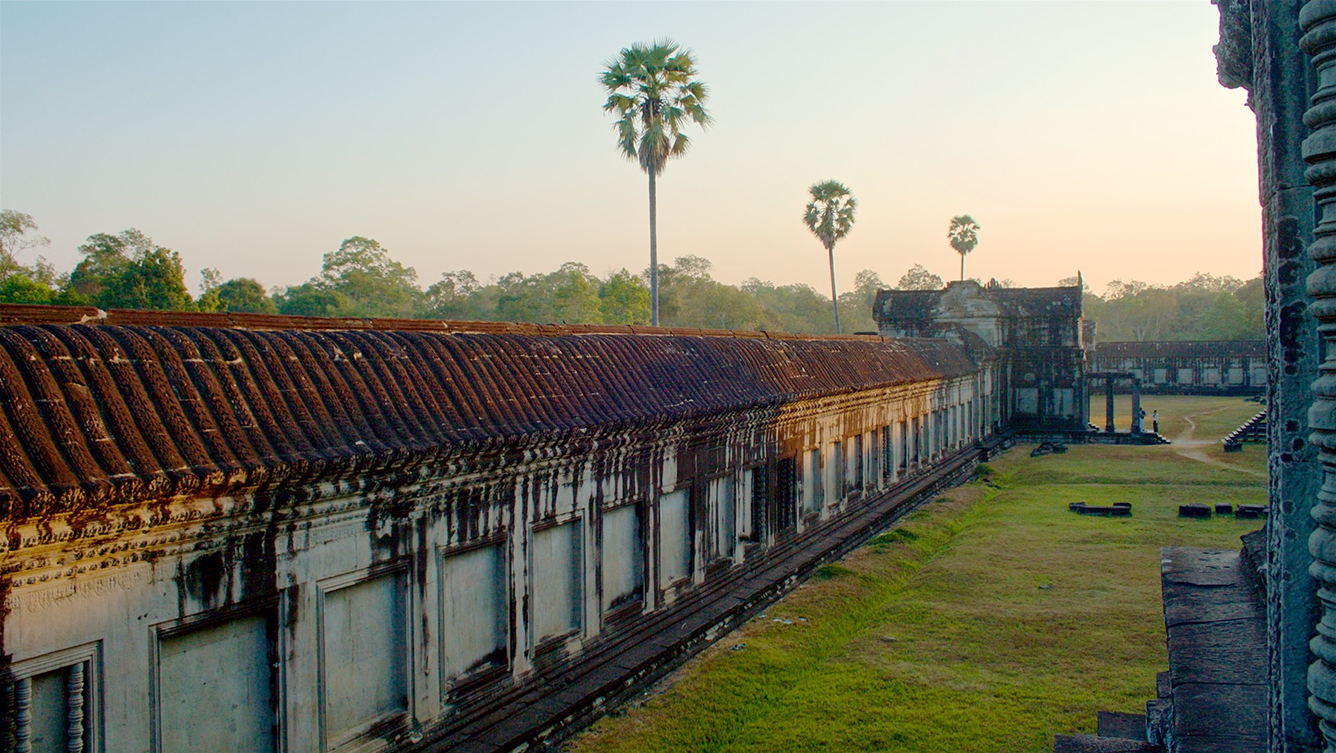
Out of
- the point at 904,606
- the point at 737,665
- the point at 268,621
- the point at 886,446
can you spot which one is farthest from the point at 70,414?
the point at 886,446

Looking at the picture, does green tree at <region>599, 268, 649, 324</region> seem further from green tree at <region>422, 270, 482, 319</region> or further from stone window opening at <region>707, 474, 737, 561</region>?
stone window opening at <region>707, 474, 737, 561</region>

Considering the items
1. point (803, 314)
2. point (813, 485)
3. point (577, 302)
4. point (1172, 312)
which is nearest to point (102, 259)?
point (577, 302)

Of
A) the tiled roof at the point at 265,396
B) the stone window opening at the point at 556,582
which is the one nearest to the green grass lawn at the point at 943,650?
the stone window opening at the point at 556,582

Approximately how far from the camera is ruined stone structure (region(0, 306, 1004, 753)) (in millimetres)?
4234

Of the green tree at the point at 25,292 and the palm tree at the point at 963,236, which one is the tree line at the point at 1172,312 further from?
the green tree at the point at 25,292

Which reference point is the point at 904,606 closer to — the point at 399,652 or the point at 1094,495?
the point at 399,652

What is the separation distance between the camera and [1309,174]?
308cm

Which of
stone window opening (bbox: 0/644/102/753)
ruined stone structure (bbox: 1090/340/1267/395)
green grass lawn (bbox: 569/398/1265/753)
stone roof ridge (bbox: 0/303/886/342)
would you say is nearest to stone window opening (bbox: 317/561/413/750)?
stone window opening (bbox: 0/644/102/753)

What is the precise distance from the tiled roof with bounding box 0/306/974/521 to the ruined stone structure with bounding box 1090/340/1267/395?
50.2 metres

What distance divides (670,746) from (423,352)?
12.6ft

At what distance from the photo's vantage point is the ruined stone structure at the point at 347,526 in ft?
13.9

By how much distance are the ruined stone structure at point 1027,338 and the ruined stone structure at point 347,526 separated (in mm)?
24695

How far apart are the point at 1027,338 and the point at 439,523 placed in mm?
30481

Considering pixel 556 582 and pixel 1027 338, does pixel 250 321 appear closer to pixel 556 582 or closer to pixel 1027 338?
pixel 556 582
